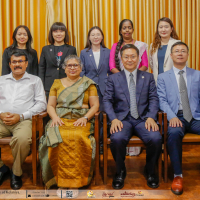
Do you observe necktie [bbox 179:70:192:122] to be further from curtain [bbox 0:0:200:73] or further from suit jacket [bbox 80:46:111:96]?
curtain [bbox 0:0:200:73]

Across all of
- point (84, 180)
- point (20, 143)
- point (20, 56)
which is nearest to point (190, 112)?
point (84, 180)

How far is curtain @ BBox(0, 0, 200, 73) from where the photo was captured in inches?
146

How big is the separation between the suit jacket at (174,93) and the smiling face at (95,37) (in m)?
1.06

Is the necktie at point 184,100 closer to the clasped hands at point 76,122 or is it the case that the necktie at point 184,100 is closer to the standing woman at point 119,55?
the standing woman at point 119,55

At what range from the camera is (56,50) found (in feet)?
10.4

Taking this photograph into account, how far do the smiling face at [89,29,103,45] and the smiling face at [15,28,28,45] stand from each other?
3.00 ft

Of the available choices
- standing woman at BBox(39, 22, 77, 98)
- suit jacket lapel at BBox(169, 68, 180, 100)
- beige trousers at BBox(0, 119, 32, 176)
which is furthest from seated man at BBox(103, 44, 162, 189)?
standing woman at BBox(39, 22, 77, 98)

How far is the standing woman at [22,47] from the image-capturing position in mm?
3143

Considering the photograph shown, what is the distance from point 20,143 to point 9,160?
97cm

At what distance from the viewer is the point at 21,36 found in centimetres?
314

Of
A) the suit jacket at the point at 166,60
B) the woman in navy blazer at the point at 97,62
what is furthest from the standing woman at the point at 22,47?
the suit jacket at the point at 166,60

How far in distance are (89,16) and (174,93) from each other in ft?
6.85

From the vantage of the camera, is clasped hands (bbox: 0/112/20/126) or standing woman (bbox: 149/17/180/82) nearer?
clasped hands (bbox: 0/112/20/126)

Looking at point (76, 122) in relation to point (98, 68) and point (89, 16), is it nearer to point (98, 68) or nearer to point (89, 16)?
point (98, 68)
